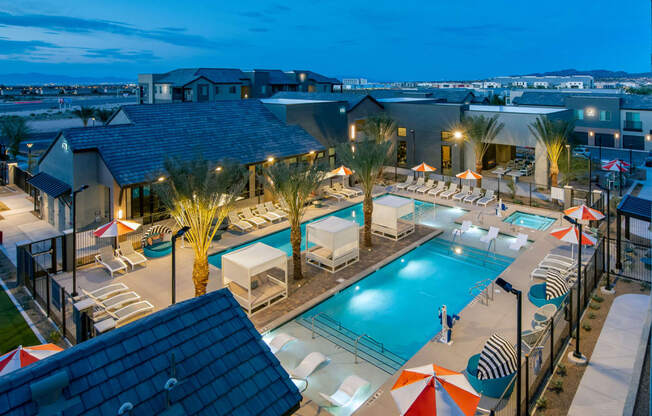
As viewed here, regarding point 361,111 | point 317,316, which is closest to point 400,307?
point 317,316

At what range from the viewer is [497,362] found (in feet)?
33.0

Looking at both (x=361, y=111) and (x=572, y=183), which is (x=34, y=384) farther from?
(x=572, y=183)

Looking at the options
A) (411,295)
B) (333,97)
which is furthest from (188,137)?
(333,97)

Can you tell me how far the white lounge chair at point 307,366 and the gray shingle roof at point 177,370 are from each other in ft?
15.2

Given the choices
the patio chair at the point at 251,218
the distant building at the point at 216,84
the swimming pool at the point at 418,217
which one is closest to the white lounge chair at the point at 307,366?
the swimming pool at the point at 418,217

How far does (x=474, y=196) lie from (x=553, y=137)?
6.55 m

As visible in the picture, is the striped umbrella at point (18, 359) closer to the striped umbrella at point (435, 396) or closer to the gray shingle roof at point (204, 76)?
the striped umbrella at point (435, 396)

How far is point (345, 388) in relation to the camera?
10.5 meters

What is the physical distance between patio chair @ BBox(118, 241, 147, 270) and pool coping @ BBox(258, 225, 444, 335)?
7522 millimetres

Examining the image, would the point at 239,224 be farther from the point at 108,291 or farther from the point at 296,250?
the point at 108,291

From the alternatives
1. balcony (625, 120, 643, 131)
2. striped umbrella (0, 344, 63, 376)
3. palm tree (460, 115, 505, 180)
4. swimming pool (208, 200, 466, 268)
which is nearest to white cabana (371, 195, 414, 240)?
swimming pool (208, 200, 466, 268)

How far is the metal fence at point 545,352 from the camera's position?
949 centimetres

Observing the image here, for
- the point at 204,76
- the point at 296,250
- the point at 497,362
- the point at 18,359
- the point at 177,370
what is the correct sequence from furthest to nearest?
the point at 204,76
the point at 296,250
the point at 497,362
the point at 18,359
the point at 177,370

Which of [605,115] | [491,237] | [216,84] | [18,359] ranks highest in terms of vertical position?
[216,84]
